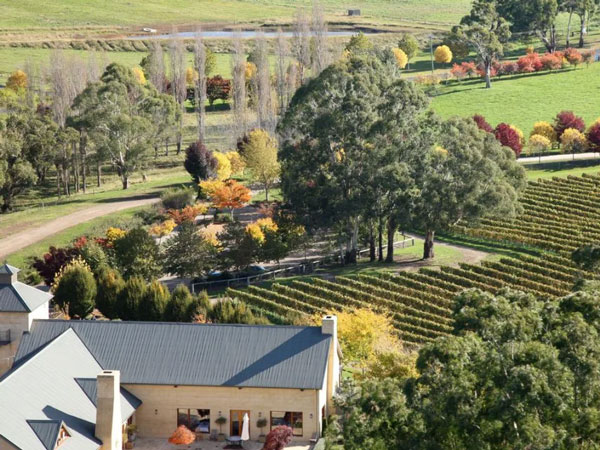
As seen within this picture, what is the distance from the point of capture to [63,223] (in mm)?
102188

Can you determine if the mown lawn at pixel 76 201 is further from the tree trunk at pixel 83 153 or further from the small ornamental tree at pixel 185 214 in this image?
the small ornamental tree at pixel 185 214

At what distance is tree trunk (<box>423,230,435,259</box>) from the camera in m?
86.9

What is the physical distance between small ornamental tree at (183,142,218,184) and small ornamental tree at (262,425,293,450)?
187 ft

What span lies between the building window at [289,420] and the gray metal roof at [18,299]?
40.5ft

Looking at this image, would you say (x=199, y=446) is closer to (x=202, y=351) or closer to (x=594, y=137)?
(x=202, y=351)

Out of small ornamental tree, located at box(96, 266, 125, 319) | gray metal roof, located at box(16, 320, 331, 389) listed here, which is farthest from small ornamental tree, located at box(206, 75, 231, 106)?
gray metal roof, located at box(16, 320, 331, 389)

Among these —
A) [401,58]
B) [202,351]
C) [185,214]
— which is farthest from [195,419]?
[401,58]

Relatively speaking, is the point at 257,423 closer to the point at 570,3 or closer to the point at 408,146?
the point at 408,146

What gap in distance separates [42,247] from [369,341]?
37172 mm

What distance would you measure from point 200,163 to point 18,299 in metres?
50.9

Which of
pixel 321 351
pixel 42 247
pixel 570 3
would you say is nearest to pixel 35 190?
pixel 42 247

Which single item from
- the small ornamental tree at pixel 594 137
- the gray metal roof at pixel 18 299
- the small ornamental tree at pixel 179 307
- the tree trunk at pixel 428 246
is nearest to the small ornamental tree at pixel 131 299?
the small ornamental tree at pixel 179 307

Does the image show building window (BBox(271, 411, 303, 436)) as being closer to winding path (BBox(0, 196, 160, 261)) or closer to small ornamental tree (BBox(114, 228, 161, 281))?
small ornamental tree (BBox(114, 228, 161, 281))

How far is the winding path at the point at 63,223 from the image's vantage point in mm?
96250
